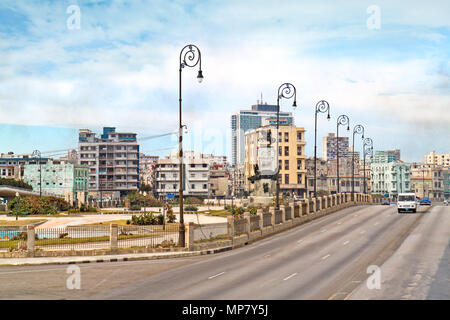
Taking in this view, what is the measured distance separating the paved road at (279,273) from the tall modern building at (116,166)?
138 m

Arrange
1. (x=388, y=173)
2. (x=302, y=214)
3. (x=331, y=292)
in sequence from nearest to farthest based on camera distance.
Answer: (x=331, y=292) < (x=302, y=214) < (x=388, y=173)

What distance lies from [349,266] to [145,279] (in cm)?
985

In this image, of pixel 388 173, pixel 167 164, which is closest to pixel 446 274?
pixel 167 164

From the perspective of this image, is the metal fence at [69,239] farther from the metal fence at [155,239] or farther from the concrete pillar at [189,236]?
the concrete pillar at [189,236]

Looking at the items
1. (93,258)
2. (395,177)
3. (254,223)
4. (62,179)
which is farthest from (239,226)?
(395,177)

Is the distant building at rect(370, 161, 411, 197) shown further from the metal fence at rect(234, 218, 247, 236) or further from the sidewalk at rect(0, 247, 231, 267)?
the sidewalk at rect(0, 247, 231, 267)

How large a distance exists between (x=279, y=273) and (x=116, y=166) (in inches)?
6029

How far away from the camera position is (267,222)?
1614 inches

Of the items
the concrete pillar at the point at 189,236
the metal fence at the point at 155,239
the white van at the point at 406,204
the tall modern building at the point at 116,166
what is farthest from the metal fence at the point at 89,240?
the tall modern building at the point at 116,166

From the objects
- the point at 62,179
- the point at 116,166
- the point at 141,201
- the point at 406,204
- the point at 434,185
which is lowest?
the point at 141,201

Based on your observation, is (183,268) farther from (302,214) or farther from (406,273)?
(302,214)

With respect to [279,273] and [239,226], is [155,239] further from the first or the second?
[279,273]

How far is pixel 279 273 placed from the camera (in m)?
22.8
